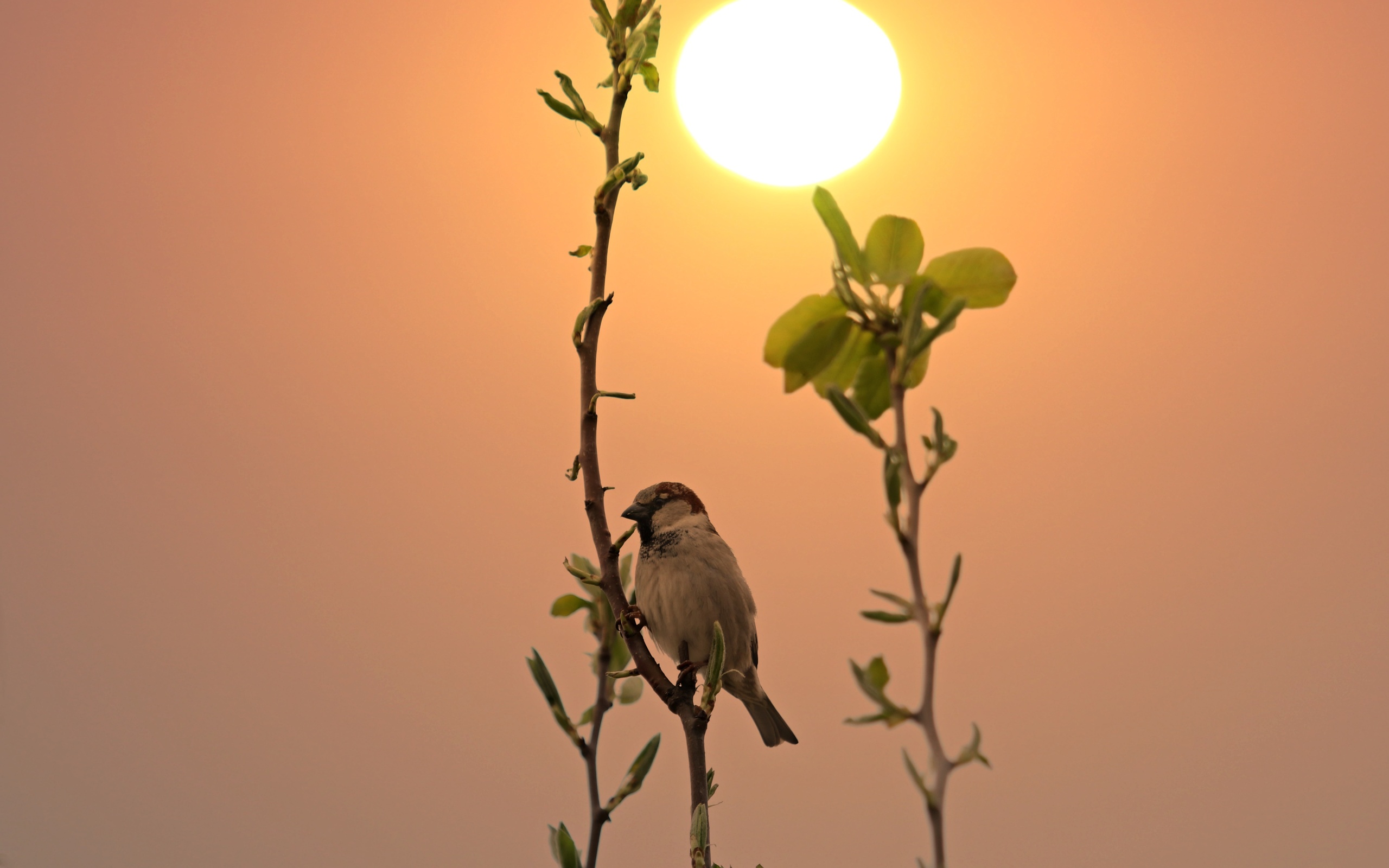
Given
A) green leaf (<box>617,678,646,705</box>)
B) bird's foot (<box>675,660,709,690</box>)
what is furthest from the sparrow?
green leaf (<box>617,678,646,705</box>)

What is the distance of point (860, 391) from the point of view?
260mm

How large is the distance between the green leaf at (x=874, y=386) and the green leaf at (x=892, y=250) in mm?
24

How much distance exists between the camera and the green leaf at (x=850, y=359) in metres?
0.27

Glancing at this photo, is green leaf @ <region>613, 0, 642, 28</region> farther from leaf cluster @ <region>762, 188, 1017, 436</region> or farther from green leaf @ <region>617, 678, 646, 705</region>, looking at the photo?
green leaf @ <region>617, 678, 646, 705</region>

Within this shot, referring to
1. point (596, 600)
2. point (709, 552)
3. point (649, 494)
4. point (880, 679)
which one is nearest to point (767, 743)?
point (709, 552)

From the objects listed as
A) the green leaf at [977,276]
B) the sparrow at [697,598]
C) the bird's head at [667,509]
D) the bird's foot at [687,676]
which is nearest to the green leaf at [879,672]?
the green leaf at [977,276]

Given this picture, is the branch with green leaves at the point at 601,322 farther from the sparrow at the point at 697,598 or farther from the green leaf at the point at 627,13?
the sparrow at the point at 697,598

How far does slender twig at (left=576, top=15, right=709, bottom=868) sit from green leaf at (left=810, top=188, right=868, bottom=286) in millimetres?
125

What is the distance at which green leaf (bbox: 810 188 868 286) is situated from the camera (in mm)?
253

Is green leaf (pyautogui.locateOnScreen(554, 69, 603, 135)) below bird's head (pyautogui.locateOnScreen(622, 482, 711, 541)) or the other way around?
below

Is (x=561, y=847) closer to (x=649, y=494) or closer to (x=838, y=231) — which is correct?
(x=838, y=231)

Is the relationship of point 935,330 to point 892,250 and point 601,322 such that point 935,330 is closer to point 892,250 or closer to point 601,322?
point 892,250

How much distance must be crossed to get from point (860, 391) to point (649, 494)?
0.83m

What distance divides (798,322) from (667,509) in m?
0.82
